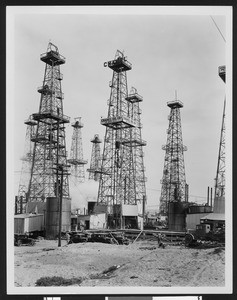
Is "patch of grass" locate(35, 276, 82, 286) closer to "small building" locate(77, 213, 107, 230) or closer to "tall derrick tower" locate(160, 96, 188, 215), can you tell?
"tall derrick tower" locate(160, 96, 188, 215)

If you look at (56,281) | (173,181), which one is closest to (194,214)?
(173,181)

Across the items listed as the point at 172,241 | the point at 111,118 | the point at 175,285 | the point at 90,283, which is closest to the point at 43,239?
the point at 172,241

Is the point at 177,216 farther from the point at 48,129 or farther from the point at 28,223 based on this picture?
the point at 48,129

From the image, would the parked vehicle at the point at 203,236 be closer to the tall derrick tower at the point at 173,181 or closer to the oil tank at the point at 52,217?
the tall derrick tower at the point at 173,181

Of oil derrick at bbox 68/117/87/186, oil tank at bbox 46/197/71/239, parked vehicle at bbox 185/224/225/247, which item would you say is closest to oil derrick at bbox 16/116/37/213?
oil tank at bbox 46/197/71/239

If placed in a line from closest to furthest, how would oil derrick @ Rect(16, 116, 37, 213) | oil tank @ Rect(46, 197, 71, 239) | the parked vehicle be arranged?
1. oil derrick @ Rect(16, 116, 37, 213)
2. the parked vehicle
3. oil tank @ Rect(46, 197, 71, 239)
